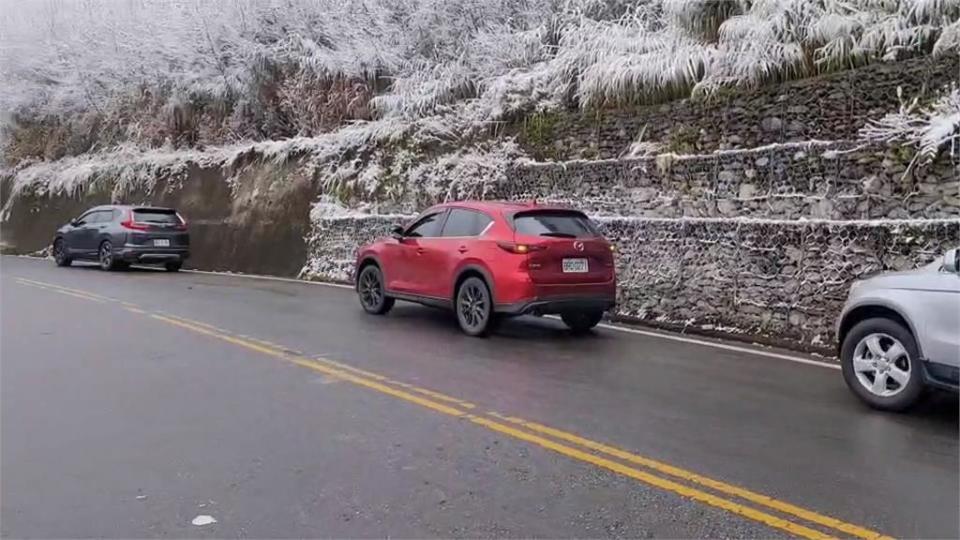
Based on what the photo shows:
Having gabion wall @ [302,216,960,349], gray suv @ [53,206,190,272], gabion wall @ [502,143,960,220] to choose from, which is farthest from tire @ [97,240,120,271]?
gabion wall @ [302,216,960,349]

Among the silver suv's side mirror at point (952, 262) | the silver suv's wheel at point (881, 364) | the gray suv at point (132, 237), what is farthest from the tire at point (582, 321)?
the gray suv at point (132, 237)

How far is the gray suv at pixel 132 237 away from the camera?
18.7m

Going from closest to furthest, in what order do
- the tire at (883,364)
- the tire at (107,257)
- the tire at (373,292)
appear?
the tire at (883,364) → the tire at (373,292) → the tire at (107,257)

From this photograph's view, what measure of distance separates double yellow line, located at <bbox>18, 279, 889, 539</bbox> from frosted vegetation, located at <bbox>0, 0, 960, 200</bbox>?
613cm

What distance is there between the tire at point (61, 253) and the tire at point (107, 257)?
189 cm

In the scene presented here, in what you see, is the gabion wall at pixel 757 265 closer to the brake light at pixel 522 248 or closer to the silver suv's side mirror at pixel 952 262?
the brake light at pixel 522 248

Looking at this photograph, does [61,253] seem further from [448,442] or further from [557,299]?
[448,442]

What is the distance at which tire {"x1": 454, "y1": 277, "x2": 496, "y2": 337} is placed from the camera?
9.16 metres

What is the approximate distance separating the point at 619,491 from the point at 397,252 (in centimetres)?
681

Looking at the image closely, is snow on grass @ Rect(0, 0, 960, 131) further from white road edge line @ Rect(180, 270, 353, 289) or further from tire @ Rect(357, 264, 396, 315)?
tire @ Rect(357, 264, 396, 315)

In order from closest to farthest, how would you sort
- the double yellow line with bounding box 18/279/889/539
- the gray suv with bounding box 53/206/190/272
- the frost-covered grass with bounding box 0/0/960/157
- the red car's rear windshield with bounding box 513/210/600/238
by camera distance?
the double yellow line with bounding box 18/279/889/539 → the red car's rear windshield with bounding box 513/210/600/238 → the frost-covered grass with bounding box 0/0/960/157 → the gray suv with bounding box 53/206/190/272

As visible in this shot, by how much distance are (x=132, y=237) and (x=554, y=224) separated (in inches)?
511

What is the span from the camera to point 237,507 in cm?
401

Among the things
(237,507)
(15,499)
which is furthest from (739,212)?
(15,499)
